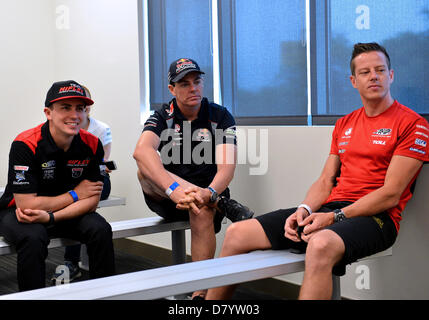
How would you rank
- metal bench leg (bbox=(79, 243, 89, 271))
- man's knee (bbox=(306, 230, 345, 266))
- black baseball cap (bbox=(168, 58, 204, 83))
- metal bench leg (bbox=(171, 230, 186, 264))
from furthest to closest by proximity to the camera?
metal bench leg (bbox=(79, 243, 89, 271))
metal bench leg (bbox=(171, 230, 186, 264))
black baseball cap (bbox=(168, 58, 204, 83))
man's knee (bbox=(306, 230, 345, 266))

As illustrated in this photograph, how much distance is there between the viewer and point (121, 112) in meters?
4.07

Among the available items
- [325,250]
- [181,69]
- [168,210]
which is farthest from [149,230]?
[325,250]

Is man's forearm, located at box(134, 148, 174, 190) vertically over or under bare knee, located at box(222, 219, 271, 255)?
over

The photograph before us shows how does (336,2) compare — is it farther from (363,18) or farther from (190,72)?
(190,72)

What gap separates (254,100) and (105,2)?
1768 millimetres

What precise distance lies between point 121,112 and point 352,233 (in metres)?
2.59

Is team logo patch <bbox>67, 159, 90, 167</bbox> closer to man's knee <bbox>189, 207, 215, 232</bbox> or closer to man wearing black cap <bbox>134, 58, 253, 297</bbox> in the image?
man wearing black cap <bbox>134, 58, 253, 297</bbox>

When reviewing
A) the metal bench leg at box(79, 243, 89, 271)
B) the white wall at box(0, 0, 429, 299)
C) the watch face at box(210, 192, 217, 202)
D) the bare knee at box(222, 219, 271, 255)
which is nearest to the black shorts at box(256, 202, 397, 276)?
the bare knee at box(222, 219, 271, 255)

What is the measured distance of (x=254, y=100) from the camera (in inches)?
120

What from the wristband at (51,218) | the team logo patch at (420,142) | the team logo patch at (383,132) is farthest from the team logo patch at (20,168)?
the team logo patch at (420,142)

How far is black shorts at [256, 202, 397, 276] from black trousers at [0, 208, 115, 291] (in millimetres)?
753

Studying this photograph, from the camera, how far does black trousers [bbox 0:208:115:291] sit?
2.22 m

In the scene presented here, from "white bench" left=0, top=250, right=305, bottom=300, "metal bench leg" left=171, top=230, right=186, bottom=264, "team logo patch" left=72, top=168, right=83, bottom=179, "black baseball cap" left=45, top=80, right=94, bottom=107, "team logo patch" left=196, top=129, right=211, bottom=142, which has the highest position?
"black baseball cap" left=45, top=80, right=94, bottom=107
